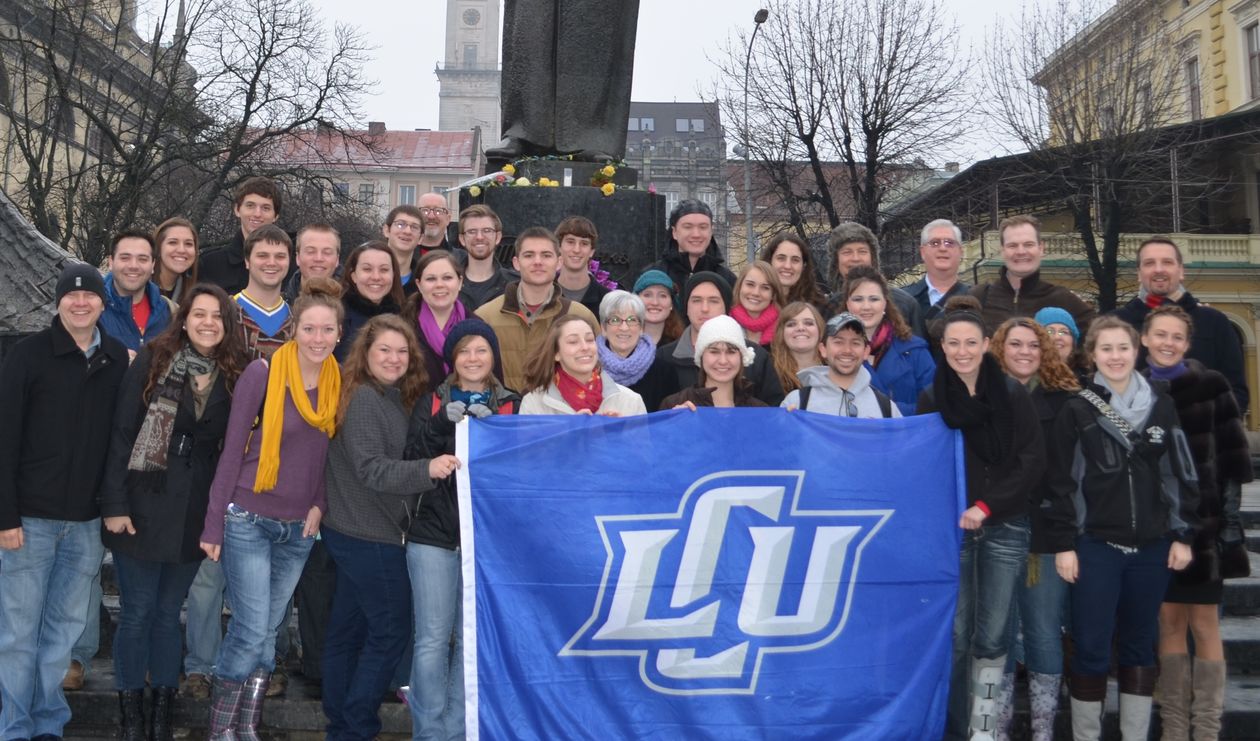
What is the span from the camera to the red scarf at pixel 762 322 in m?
6.23

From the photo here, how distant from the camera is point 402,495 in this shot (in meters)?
5.05

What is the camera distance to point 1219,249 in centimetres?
3362

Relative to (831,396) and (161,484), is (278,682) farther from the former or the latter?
(831,396)

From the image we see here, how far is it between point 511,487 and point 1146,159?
2539 cm

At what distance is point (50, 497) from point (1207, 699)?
5.20 m

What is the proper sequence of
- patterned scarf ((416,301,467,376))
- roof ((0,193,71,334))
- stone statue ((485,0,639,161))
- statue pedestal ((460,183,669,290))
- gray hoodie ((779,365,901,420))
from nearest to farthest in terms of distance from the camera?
gray hoodie ((779,365,901,420))
patterned scarf ((416,301,467,376))
roof ((0,193,71,334))
statue pedestal ((460,183,669,290))
stone statue ((485,0,639,161))

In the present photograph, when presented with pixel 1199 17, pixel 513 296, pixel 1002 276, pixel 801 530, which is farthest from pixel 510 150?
pixel 1199 17

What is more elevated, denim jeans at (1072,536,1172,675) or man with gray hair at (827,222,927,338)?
man with gray hair at (827,222,927,338)

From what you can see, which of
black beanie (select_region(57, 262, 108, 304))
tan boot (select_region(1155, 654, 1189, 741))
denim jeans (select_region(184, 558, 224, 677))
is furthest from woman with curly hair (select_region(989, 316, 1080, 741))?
black beanie (select_region(57, 262, 108, 304))

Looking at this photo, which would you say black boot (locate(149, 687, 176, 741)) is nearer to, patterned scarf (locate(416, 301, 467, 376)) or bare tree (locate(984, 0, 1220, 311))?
patterned scarf (locate(416, 301, 467, 376))

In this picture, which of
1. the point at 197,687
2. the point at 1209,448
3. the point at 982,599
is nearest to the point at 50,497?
the point at 197,687

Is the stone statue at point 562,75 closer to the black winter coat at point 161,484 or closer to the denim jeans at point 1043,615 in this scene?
the black winter coat at point 161,484

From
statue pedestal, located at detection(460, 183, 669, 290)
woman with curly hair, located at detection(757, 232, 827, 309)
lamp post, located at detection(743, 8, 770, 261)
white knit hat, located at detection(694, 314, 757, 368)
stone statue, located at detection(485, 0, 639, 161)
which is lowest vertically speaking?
white knit hat, located at detection(694, 314, 757, 368)

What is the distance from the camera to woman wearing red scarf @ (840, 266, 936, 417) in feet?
19.4
